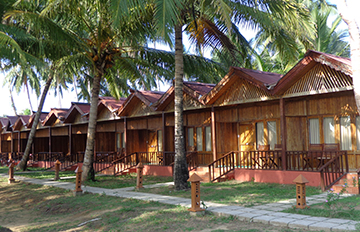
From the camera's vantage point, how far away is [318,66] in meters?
11.5

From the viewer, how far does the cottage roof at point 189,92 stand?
1536 centimetres

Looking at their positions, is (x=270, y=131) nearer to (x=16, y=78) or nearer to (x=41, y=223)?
(x=41, y=223)

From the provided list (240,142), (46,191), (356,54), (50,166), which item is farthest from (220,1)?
(50,166)

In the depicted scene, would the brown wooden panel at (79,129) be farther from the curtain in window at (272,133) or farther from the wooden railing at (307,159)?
the wooden railing at (307,159)

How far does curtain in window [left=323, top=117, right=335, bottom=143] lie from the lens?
12.9 meters

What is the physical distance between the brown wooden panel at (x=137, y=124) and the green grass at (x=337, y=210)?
13.1m

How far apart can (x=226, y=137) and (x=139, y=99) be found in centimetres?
557

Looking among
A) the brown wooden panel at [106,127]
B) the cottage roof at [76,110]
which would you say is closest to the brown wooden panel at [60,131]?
the cottage roof at [76,110]

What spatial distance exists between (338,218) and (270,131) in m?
8.25

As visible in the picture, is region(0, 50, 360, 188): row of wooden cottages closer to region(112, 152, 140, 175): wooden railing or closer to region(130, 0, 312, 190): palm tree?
region(112, 152, 140, 175): wooden railing

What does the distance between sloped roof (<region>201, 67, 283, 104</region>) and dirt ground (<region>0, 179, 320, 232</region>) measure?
586 cm

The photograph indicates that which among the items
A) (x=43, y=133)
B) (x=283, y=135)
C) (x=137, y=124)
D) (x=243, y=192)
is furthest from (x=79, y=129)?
(x=243, y=192)

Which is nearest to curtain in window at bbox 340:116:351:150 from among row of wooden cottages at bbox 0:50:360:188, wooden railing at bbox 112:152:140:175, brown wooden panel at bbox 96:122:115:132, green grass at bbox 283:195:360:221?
row of wooden cottages at bbox 0:50:360:188

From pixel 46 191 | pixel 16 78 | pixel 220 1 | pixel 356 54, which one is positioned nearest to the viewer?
pixel 356 54
